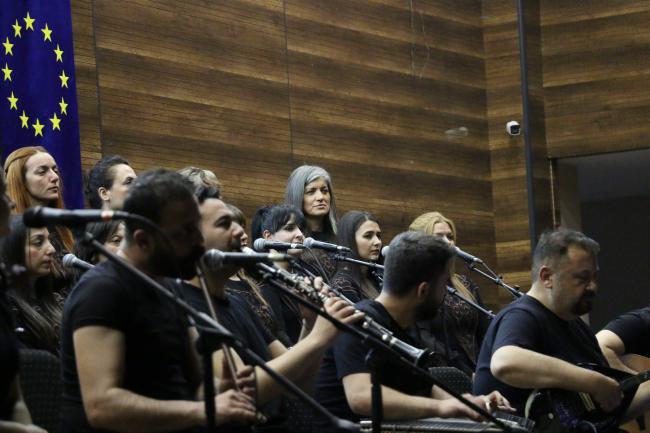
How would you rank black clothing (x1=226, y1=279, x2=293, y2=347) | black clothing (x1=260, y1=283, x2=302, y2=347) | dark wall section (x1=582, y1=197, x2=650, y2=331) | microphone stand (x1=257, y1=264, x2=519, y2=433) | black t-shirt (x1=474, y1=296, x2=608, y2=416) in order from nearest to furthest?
microphone stand (x1=257, y1=264, x2=519, y2=433), black t-shirt (x1=474, y1=296, x2=608, y2=416), black clothing (x1=226, y1=279, x2=293, y2=347), black clothing (x1=260, y1=283, x2=302, y2=347), dark wall section (x1=582, y1=197, x2=650, y2=331)

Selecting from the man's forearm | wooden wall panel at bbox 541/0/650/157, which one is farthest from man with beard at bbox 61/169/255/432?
wooden wall panel at bbox 541/0/650/157

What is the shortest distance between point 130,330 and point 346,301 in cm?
→ 58

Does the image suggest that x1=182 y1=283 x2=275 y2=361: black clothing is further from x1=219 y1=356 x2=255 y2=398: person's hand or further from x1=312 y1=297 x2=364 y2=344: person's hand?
x1=219 y1=356 x2=255 y2=398: person's hand

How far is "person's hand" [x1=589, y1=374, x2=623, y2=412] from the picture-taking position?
12.5 ft

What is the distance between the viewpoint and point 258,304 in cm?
424

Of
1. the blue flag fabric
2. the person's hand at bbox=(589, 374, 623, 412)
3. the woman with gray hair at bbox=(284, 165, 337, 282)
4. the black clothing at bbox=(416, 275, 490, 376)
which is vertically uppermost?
the blue flag fabric

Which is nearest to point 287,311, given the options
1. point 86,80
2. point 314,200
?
point 314,200

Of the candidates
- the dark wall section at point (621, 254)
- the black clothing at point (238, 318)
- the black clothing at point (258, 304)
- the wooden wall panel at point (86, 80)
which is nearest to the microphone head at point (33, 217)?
the black clothing at point (238, 318)

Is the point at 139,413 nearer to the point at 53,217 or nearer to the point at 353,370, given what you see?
the point at 53,217

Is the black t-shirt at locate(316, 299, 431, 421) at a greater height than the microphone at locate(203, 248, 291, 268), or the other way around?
the microphone at locate(203, 248, 291, 268)

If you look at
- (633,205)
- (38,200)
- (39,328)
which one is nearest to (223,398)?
(39,328)

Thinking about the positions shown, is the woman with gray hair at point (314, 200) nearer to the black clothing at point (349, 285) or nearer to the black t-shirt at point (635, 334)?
the black clothing at point (349, 285)

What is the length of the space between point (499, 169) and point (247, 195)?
2.35 meters

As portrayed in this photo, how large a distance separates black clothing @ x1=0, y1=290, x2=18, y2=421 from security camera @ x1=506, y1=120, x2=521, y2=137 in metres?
5.89
